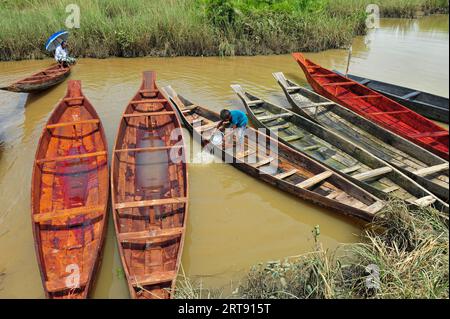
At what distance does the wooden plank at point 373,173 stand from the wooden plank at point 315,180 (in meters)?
0.43

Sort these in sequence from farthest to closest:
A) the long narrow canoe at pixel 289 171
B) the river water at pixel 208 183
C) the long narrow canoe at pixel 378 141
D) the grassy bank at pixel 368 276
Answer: the long narrow canoe at pixel 378 141 < the long narrow canoe at pixel 289 171 < the river water at pixel 208 183 < the grassy bank at pixel 368 276

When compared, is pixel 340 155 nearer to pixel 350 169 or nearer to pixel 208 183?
pixel 350 169

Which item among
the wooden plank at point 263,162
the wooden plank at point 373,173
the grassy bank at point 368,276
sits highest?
the wooden plank at point 263,162

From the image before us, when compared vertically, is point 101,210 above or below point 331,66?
below

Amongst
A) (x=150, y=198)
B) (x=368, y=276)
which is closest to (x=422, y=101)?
(x=368, y=276)

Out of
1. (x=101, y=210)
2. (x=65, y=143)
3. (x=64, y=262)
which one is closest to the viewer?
(x=64, y=262)

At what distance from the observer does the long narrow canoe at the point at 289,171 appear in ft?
16.1

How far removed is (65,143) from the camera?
639cm

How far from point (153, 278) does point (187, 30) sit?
10961 millimetres

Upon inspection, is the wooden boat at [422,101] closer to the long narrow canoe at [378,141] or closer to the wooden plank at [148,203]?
the long narrow canoe at [378,141]

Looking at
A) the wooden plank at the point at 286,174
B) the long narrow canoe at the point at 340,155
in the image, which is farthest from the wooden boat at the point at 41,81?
the wooden plank at the point at 286,174
